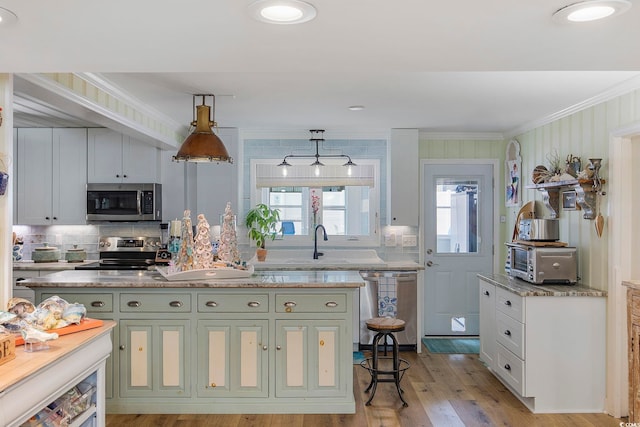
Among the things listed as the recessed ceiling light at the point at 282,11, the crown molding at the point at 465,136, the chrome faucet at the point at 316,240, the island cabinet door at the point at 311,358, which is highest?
the crown molding at the point at 465,136

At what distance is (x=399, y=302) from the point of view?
16.6 feet

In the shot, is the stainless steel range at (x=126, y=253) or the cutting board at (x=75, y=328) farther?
the stainless steel range at (x=126, y=253)

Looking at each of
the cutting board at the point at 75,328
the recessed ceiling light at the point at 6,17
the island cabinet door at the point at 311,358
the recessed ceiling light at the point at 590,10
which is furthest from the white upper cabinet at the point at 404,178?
the recessed ceiling light at the point at 6,17

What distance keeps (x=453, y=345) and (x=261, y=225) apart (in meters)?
2.56

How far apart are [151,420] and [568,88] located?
3.86 meters

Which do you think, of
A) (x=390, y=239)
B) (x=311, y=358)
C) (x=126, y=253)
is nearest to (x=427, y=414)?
(x=311, y=358)

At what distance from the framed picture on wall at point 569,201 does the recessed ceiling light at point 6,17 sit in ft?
12.9

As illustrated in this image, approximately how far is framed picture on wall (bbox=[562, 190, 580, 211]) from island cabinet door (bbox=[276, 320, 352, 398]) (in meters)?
2.19

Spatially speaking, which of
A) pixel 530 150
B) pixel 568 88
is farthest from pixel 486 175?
pixel 568 88

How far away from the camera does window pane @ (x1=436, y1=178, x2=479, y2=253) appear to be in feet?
18.6

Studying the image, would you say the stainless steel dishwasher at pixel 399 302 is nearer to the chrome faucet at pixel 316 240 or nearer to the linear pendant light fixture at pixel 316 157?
the chrome faucet at pixel 316 240

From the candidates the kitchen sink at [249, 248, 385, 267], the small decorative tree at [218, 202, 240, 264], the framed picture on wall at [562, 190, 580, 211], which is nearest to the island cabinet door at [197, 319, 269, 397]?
the small decorative tree at [218, 202, 240, 264]

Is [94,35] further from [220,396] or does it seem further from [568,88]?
[568,88]

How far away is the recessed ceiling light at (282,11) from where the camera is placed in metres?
1.54
